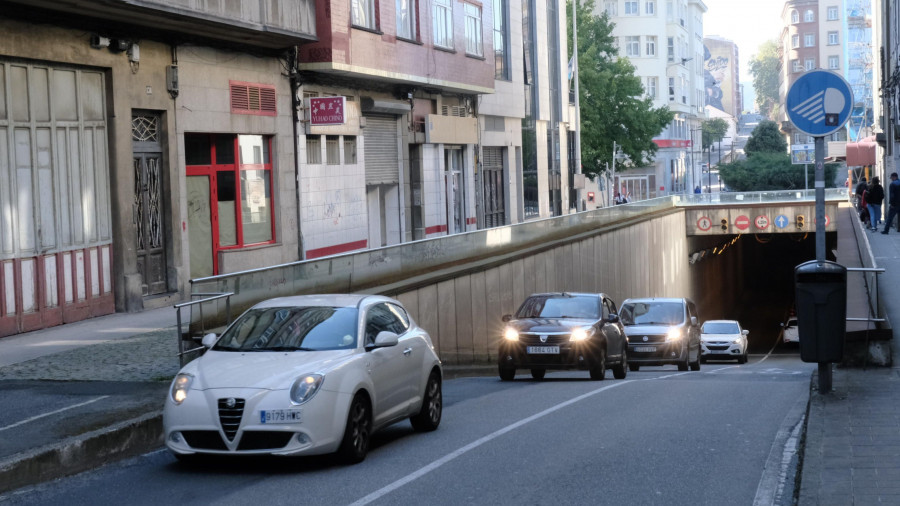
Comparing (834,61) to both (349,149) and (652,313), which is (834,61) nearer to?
(652,313)

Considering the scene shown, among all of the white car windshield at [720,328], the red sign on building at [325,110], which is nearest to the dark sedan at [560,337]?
the red sign on building at [325,110]

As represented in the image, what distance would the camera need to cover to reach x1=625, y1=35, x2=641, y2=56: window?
10606cm

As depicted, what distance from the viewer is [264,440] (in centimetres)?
895

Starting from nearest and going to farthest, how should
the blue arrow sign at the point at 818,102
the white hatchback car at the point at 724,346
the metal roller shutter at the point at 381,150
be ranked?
the blue arrow sign at the point at 818,102 → the metal roller shutter at the point at 381,150 → the white hatchback car at the point at 724,346

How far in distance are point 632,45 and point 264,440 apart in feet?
332

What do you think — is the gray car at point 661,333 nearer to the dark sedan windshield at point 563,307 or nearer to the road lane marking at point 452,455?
the dark sedan windshield at point 563,307

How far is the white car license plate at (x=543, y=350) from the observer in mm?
18500

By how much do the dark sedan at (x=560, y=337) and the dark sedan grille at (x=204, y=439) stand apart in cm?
1005

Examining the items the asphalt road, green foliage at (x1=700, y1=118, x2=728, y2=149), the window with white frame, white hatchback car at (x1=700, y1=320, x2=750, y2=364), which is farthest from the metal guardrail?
green foliage at (x1=700, y1=118, x2=728, y2=149)

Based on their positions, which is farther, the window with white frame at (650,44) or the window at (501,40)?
the window with white frame at (650,44)

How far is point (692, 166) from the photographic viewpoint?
11025cm

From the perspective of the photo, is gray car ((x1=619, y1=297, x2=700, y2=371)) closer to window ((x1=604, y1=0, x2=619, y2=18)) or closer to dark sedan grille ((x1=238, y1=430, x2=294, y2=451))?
dark sedan grille ((x1=238, y1=430, x2=294, y2=451))

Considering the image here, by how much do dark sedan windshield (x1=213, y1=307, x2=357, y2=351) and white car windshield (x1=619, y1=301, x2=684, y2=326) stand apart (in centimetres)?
1829

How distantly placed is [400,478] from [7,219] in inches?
387
